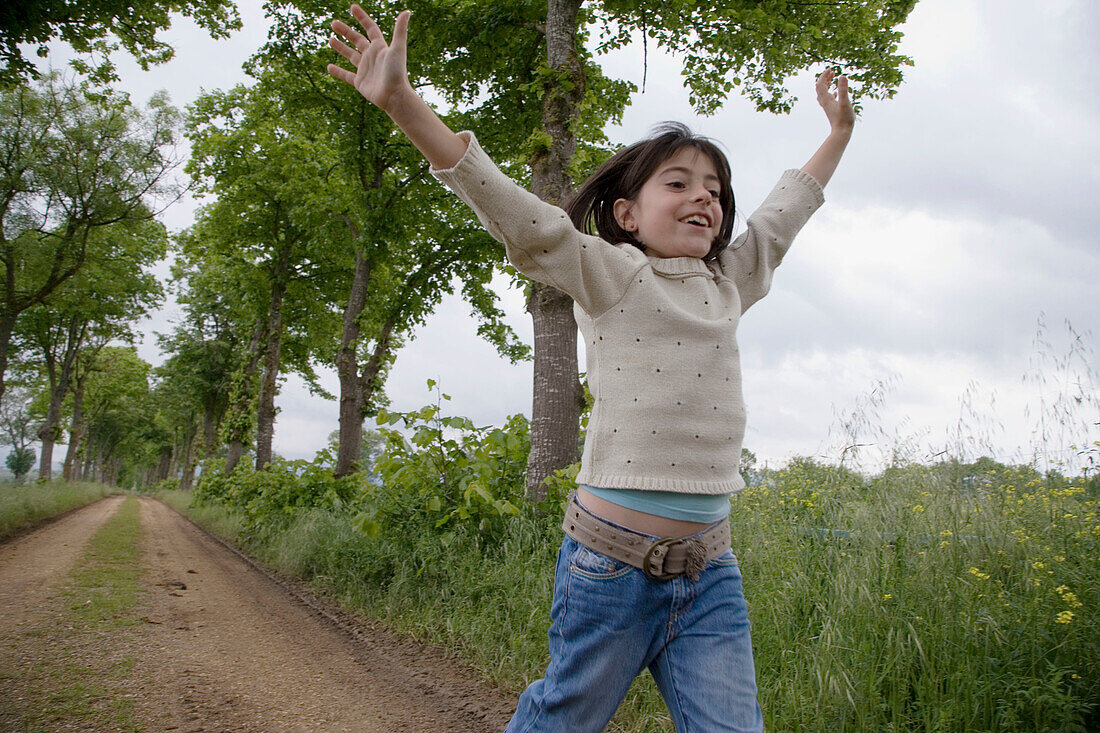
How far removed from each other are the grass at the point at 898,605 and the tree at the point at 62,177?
14901mm

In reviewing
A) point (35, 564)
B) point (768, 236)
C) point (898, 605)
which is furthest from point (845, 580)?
point (35, 564)

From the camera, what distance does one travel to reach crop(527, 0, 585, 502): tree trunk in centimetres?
581

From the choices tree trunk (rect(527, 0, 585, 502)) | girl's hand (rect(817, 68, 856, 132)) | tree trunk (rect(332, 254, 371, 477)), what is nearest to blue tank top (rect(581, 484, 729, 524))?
girl's hand (rect(817, 68, 856, 132))

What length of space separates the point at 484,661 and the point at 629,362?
120 inches

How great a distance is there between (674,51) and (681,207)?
25.5 ft

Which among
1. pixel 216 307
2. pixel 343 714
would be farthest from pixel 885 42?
pixel 216 307

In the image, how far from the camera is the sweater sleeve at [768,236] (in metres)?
2.08

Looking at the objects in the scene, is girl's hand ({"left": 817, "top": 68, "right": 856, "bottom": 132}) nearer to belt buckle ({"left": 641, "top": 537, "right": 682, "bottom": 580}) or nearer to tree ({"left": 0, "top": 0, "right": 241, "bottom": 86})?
belt buckle ({"left": 641, "top": 537, "right": 682, "bottom": 580})

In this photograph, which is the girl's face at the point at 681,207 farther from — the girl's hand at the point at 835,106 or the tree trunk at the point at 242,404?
the tree trunk at the point at 242,404

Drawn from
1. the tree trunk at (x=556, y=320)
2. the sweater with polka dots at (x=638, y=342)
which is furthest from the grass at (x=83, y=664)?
the tree trunk at (x=556, y=320)

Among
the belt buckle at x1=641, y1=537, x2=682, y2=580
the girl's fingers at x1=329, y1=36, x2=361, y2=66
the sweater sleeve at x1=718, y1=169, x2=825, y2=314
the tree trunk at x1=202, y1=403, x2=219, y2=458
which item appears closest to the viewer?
the belt buckle at x1=641, y1=537, x2=682, y2=580

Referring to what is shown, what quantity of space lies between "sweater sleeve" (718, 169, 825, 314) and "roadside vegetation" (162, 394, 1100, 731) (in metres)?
1.69

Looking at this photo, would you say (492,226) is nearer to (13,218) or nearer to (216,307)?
(13,218)

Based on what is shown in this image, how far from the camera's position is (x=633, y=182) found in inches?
78.9
